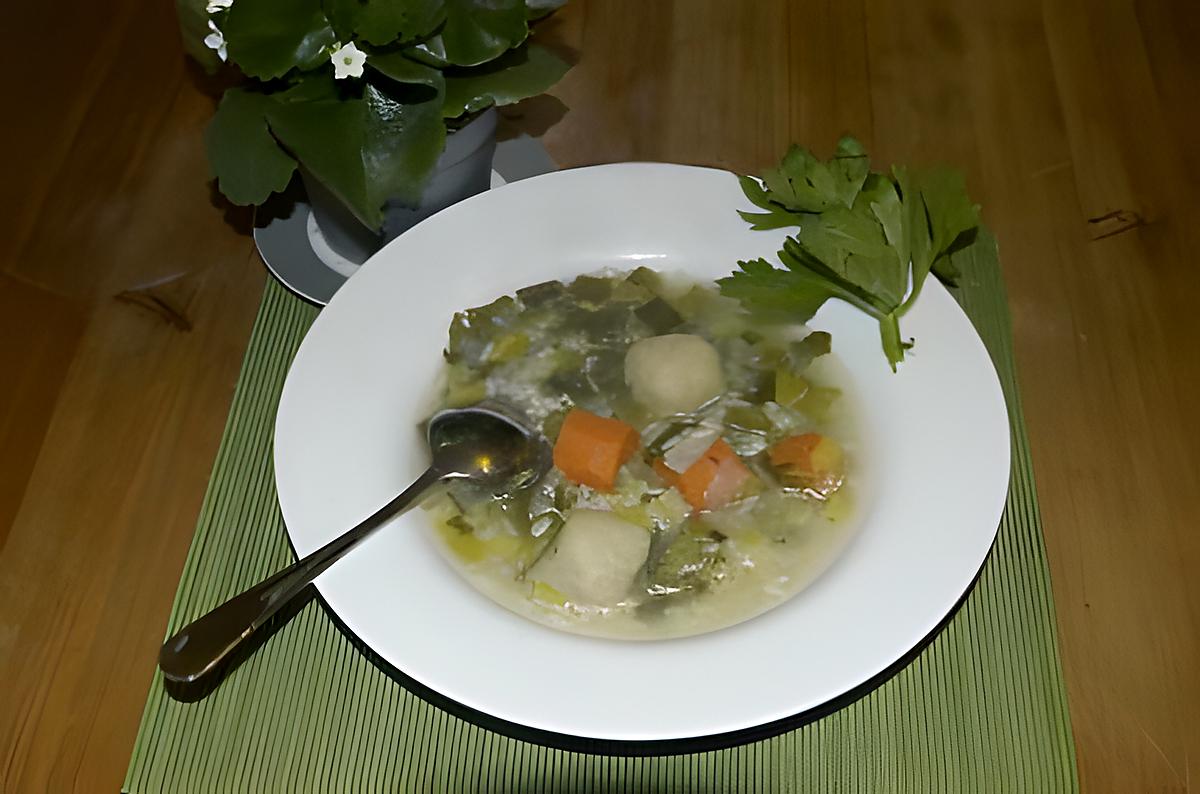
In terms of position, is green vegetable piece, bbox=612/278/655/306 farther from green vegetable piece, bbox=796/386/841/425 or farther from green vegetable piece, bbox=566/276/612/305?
green vegetable piece, bbox=796/386/841/425

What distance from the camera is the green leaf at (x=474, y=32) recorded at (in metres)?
1.06

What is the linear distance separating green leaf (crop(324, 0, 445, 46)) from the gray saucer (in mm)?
324

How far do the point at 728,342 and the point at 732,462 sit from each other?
0.58ft

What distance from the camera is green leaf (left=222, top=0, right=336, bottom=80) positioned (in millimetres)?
1017

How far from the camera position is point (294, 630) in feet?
3.30

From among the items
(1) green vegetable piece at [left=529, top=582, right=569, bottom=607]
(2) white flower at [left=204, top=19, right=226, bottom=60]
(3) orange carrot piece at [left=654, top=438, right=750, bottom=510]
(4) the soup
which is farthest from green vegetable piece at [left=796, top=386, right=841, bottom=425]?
(2) white flower at [left=204, top=19, right=226, bottom=60]

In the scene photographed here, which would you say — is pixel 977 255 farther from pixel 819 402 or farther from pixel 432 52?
pixel 432 52

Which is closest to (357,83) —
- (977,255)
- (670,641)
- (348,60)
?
(348,60)

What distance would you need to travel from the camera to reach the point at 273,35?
1026 mm

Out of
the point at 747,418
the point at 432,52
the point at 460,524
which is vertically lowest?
the point at 460,524

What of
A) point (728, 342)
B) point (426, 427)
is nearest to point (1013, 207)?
point (728, 342)

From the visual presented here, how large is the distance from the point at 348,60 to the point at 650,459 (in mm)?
500

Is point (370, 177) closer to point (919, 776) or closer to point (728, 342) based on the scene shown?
point (728, 342)

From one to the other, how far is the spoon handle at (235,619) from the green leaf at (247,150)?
0.40 meters
